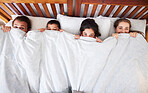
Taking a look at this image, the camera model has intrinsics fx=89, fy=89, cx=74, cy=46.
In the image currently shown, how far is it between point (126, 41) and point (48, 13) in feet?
3.90

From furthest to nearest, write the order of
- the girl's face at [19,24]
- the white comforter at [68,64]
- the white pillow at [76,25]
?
the white pillow at [76,25], the girl's face at [19,24], the white comforter at [68,64]

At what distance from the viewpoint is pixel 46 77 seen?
0.85 meters

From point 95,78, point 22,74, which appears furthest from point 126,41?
point 22,74

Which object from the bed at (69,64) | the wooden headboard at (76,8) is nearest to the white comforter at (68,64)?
the bed at (69,64)

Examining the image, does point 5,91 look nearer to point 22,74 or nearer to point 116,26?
point 22,74

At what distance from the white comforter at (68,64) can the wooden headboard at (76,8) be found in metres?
0.52

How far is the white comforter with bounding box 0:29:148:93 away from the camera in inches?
33.1

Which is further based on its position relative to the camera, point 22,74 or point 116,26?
point 116,26

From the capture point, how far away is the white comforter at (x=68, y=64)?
0.84 meters

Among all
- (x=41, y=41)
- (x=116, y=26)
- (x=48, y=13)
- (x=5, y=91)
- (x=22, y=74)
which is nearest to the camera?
(x=5, y=91)

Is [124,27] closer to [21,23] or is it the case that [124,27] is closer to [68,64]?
[68,64]

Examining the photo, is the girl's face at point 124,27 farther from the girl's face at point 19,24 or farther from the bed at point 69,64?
the girl's face at point 19,24

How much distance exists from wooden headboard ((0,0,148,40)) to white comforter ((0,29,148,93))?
517mm

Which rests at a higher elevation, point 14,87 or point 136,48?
point 136,48
